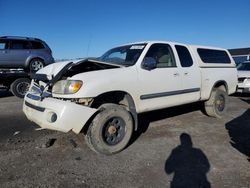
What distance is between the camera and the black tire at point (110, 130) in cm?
420

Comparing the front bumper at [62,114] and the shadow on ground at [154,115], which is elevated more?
the front bumper at [62,114]

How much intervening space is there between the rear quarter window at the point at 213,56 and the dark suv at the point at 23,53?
7.41 m

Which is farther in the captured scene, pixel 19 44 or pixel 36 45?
pixel 36 45

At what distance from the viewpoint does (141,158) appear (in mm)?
4250

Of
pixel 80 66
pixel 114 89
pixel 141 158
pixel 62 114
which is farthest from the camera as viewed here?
pixel 80 66

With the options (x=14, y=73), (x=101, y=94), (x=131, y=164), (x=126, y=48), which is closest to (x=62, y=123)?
(x=101, y=94)

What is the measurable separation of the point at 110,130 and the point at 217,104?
3.88m

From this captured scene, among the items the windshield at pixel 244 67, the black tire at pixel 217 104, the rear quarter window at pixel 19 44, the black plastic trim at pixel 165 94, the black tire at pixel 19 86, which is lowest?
the black tire at pixel 19 86

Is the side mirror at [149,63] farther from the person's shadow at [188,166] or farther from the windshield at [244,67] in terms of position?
the windshield at [244,67]

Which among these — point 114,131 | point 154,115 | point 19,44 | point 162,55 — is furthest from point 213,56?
point 19,44

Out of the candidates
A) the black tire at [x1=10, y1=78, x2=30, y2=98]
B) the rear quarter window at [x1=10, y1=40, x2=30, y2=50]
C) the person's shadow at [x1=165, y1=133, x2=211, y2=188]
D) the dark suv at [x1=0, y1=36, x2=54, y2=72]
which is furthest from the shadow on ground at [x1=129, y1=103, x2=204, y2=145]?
the rear quarter window at [x1=10, y1=40, x2=30, y2=50]

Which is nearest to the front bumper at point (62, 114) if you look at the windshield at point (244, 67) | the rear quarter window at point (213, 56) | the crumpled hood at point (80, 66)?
the crumpled hood at point (80, 66)

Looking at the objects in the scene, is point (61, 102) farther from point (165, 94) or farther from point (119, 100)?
point (165, 94)

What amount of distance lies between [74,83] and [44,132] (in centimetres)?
219
